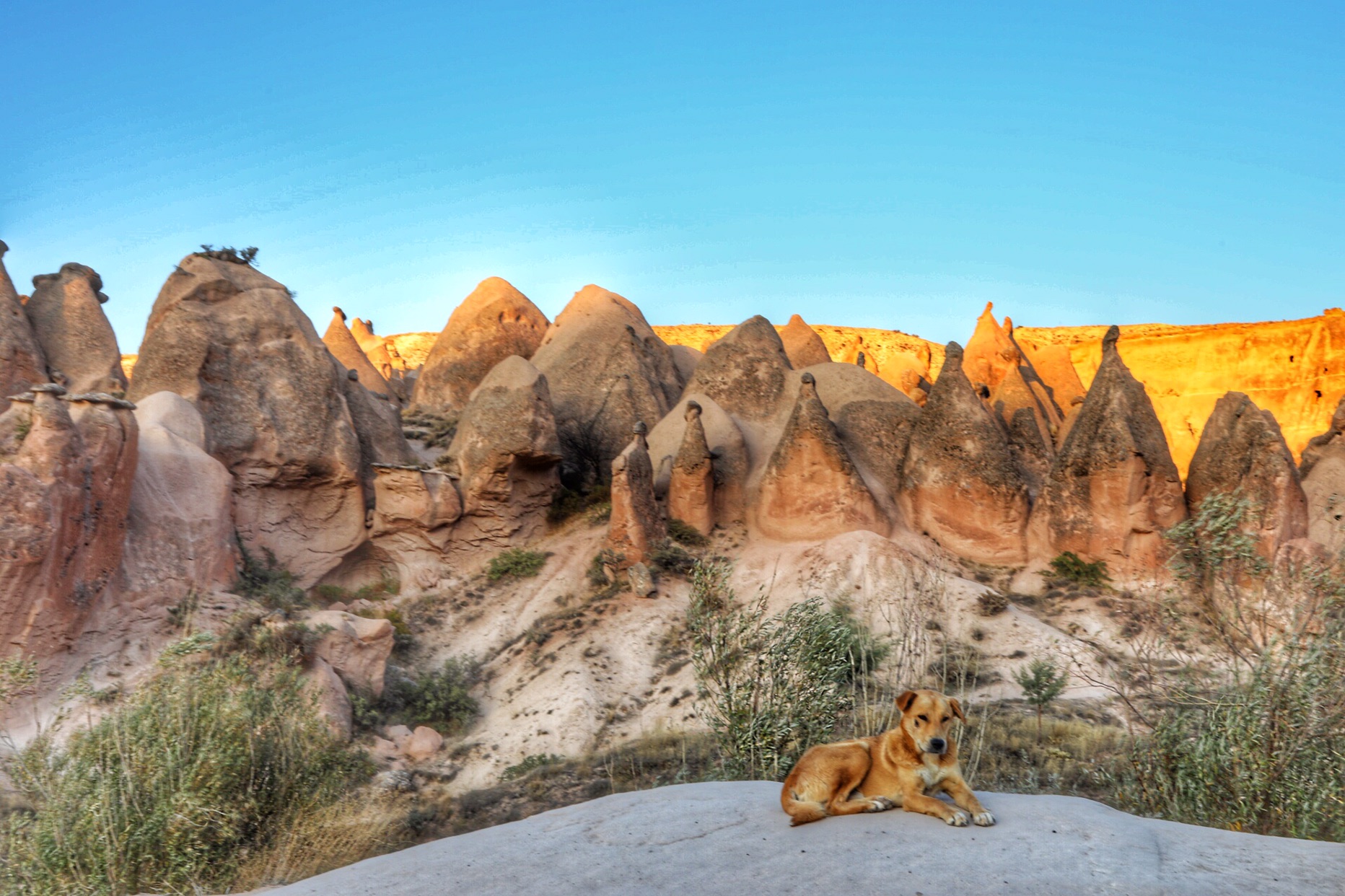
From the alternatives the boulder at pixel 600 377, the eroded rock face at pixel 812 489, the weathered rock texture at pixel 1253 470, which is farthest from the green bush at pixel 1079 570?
the boulder at pixel 600 377

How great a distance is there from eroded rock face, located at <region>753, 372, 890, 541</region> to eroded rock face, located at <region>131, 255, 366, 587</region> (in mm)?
8831

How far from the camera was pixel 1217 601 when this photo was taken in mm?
13867

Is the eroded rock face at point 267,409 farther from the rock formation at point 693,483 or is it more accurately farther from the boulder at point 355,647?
the rock formation at point 693,483

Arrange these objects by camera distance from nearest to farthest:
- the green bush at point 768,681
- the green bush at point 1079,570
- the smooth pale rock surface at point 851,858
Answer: the smooth pale rock surface at point 851,858 → the green bush at point 768,681 → the green bush at point 1079,570

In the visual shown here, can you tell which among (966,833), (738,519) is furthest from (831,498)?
(966,833)

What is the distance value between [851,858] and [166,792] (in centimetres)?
529

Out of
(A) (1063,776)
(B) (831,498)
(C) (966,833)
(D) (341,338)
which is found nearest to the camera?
(C) (966,833)

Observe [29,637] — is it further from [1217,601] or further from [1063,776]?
[1217,601]

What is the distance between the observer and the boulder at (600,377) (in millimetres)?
23266

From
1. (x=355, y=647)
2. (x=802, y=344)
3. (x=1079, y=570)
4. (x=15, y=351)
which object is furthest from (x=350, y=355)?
(x=1079, y=570)

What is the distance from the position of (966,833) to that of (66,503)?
47.4 feet

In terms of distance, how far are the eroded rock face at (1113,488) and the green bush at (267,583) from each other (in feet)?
46.0

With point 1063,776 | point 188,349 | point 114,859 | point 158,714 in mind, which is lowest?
point 1063,776

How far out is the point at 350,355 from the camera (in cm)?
3030
